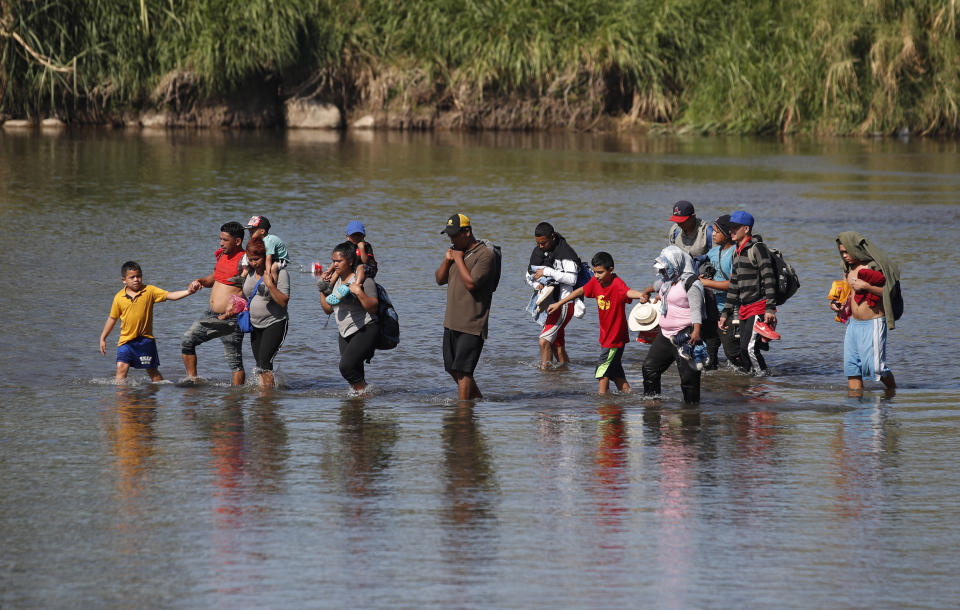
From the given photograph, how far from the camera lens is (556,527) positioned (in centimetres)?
774

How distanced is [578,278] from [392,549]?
6313mm

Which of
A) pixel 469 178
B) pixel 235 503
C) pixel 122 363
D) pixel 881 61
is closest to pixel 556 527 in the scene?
pixel 235 503

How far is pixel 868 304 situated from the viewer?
11.6 meters

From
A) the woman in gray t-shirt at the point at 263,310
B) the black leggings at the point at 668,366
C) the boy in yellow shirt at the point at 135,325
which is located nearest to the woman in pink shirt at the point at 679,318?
the black leggings at the point at 668,366

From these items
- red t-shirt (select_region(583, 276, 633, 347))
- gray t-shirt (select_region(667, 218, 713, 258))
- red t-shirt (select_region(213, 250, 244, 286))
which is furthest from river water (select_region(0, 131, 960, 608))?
gray t-shirt (select_region(667, 218, 713, 258))

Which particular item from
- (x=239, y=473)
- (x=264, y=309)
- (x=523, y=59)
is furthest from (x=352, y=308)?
(x=523, y=59)

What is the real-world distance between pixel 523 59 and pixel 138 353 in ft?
118

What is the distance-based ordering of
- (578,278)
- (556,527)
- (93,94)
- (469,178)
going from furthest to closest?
(93,94) → (469,178) → (578,278) → (556,527)

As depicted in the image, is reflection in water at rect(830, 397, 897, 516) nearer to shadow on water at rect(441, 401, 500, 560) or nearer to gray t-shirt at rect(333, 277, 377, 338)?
shadow on water at rect(441, 401, 500, 560)

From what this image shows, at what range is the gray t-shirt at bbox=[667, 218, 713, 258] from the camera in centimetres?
1329

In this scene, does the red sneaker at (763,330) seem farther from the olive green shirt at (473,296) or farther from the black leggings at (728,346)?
the olive green shirt at (473,296)

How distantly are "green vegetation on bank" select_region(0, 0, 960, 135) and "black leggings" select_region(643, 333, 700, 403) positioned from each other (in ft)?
107

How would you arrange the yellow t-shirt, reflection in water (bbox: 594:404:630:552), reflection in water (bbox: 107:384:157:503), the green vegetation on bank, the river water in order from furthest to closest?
the green vegetation on bank < the yellow t-shirt < reflection in water (bbox: 107:384:157:503) < reflection in water (bbox: 594:404:630:552) < the river water

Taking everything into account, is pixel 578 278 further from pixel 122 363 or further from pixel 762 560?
pixel 762 560
